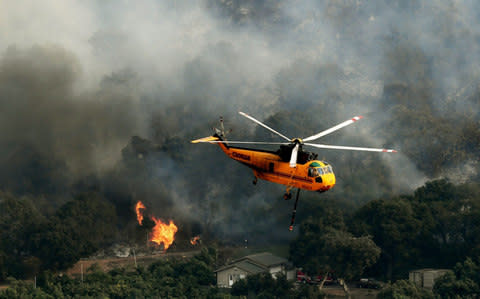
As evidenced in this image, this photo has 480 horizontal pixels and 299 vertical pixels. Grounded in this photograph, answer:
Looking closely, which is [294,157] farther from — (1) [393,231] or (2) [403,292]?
(1) [393,231]

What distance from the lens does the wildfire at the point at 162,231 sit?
15012 cm

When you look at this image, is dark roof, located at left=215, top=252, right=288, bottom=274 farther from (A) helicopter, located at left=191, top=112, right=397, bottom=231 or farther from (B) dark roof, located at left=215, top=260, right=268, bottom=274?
(A) helicopter, located at left=191, top=112, right=397, bottom=231

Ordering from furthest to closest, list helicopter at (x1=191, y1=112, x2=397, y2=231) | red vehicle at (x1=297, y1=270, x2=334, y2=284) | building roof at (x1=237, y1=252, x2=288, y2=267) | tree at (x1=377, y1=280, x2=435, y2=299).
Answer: building roof at (x1=237, y1=252, x2=288, y2=267), red vehicle at (x1=297, y1=270, x2=334, y2=284), tree at (x1=377, y1=280, x2=435, y2=299), helicopter at (x1=191, y1=112, x2=397, y2=231)

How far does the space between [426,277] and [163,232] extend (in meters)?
46.5

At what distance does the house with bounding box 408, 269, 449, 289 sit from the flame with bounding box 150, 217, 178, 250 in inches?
1683

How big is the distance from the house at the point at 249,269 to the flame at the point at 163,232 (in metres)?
16.8

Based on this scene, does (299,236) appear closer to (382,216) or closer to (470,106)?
(382,216)

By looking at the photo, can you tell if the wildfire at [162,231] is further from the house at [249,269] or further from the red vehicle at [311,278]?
the red vehicle at [311,278]

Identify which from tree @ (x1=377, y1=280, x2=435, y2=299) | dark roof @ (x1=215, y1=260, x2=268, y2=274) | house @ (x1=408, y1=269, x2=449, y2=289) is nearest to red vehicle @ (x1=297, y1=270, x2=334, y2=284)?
dark roof @ (x1=215, y1=260, x2=268, y2=274)

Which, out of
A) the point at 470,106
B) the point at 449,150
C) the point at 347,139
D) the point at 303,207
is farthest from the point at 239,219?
the point at 470,106

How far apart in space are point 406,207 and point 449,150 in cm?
3599

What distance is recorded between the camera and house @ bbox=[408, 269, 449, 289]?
128m

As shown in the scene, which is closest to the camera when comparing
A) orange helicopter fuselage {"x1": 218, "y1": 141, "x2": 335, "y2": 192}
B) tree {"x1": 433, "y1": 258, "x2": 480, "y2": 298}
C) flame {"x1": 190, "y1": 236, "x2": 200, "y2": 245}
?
orange helicopter fuselage {"x1": 218, "y1": 141, "x2": 335, "y2": 192}

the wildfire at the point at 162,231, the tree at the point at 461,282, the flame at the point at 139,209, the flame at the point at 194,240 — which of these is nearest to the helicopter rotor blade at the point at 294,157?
the tree at the point at 461,282
